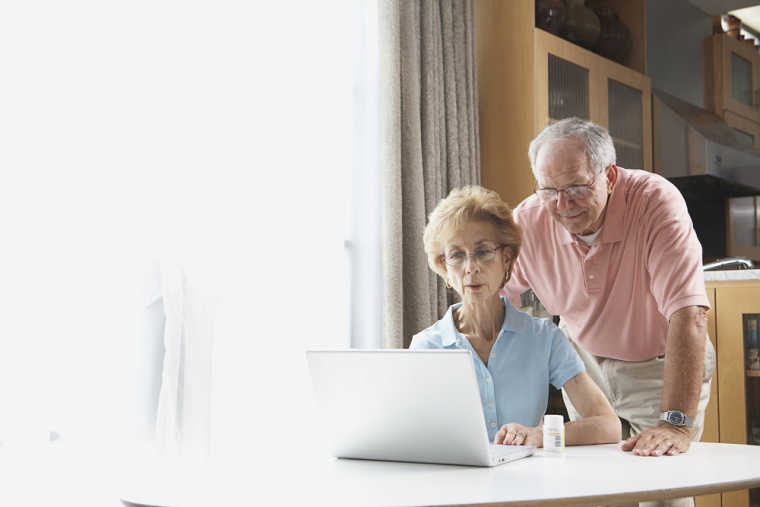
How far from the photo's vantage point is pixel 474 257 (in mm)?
1733

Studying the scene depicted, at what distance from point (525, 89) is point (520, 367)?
2.03m

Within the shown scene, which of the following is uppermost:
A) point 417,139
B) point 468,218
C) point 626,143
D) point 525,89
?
point 525,89

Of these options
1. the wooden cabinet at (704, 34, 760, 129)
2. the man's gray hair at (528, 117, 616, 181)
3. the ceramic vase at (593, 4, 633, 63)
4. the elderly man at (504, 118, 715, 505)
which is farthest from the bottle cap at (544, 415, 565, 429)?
the wooden cabinet at (704, 34, 760, 129)

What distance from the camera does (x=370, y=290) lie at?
9.98 ft

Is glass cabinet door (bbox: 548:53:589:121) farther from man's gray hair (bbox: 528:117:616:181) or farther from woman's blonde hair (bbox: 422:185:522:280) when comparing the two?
woman's blonde hair (bbox: 422:185:522:280)

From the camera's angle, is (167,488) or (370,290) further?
(370,290)

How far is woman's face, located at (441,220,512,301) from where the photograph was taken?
A: 1725mm

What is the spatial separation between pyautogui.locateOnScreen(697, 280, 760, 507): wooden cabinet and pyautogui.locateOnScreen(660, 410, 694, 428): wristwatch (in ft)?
4.11

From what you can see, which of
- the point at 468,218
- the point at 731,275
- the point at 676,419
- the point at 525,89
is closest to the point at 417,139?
the point at 525,89

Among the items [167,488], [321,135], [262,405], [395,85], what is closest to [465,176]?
[395,85]

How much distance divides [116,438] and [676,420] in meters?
1.34

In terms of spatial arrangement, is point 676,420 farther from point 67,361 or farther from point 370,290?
point 370,290

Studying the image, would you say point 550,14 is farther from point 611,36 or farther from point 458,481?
point 458,481

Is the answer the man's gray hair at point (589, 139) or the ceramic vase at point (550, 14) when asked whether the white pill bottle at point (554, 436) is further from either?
the ceramic vase at point (550, 14)
